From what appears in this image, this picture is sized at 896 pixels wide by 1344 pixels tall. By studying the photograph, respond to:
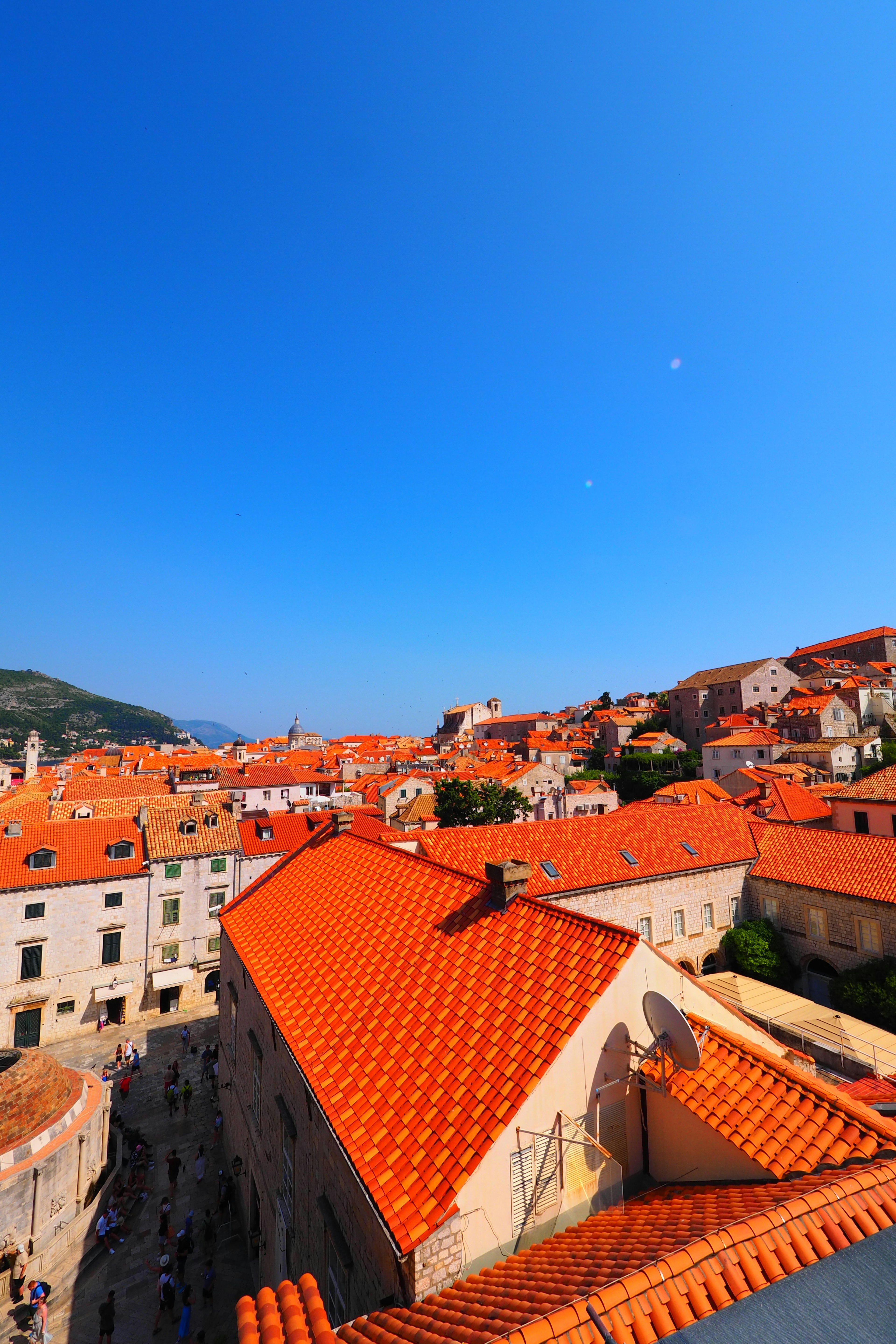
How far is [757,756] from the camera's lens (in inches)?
2549

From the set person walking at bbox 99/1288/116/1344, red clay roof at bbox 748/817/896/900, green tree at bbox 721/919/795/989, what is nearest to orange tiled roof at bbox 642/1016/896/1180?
person walking at bbox 99/1288/116/1344

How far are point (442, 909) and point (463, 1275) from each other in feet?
16.0

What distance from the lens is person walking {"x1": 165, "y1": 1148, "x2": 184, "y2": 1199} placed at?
51.6 feet

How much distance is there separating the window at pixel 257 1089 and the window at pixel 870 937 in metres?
21.1

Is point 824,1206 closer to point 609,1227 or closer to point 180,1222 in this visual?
point 609,1227

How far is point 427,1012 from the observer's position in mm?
8078

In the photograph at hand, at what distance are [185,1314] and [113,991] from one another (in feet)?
56.5

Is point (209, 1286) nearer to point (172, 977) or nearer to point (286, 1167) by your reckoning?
point (286, 1167)

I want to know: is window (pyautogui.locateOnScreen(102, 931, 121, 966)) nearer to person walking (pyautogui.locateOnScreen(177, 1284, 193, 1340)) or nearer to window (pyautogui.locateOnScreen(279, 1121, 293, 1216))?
person walking (pyautogui.locateOnScreen(177, 1284, 193, 1340))

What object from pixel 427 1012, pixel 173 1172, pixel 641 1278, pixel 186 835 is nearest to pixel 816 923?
pixel 427 1012

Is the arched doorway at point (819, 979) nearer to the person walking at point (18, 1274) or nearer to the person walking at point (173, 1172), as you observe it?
the person walking at point (173, 1172)

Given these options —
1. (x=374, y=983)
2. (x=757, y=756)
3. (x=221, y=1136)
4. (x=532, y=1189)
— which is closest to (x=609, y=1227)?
(x=532, y=1189)

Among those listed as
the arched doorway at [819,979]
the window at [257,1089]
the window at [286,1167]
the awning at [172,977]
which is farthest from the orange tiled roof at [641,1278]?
the awning at [172,977]

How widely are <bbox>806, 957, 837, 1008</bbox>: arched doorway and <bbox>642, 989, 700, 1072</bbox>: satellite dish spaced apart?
20.3m
